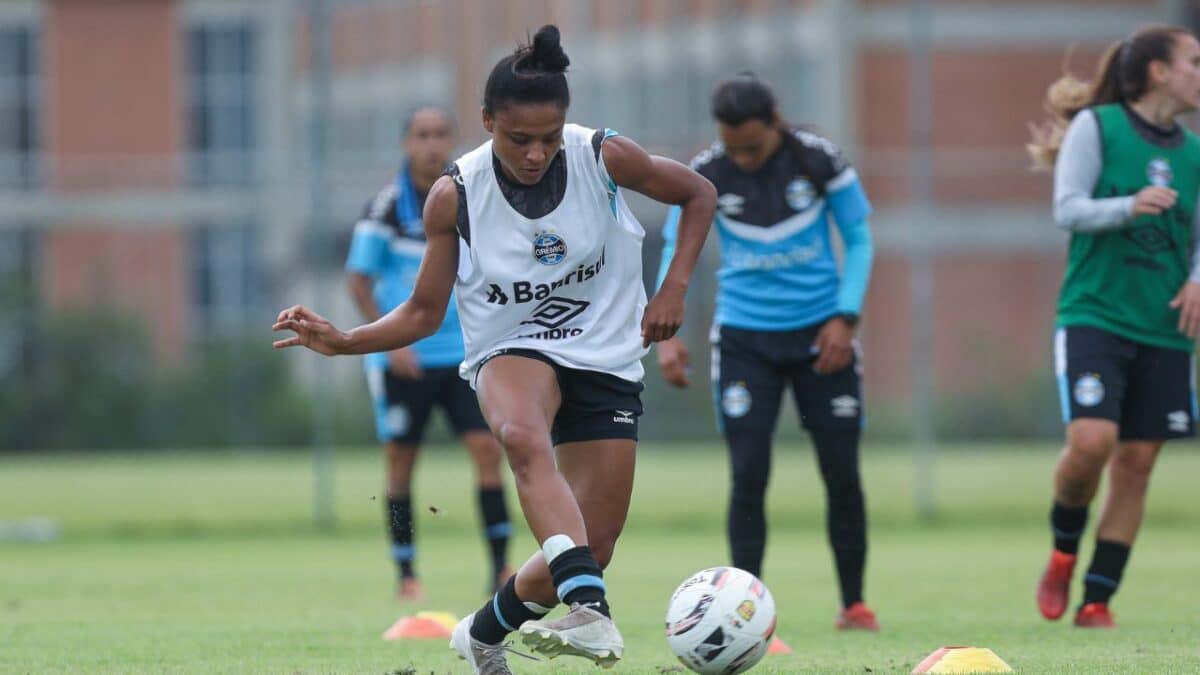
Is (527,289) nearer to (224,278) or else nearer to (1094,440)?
(1094,440)

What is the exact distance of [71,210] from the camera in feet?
78.0

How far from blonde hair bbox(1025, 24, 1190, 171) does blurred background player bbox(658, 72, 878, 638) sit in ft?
3.05

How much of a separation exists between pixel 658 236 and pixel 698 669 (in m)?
21.2

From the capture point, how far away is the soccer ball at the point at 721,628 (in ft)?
19.3

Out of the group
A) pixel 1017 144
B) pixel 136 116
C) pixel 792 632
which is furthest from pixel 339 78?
pixel 792 632

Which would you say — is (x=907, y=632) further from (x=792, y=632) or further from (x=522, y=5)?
(x=522, y=5)

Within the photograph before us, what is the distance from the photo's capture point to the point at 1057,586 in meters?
8.51

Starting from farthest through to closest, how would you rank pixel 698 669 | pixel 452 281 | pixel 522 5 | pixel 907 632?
pixel 522 5 < pixel 907 632 < pixel 452 281 < pixel 698 669

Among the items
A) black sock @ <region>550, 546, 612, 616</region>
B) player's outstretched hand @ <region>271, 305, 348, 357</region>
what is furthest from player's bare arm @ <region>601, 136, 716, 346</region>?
player's outstretched hand @ <region>271, 305, 348, 357</region>

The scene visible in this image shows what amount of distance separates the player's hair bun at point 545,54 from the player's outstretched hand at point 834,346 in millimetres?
2748

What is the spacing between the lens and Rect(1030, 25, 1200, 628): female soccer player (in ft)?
26.7

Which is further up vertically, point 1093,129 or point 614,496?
point 1093,129

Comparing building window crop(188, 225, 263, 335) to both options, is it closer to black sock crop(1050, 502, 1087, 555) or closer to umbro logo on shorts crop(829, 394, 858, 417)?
umbro logo on shorts crop(829, 394, 858, 417)

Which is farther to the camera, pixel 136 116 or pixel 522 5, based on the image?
pixel 136 116
